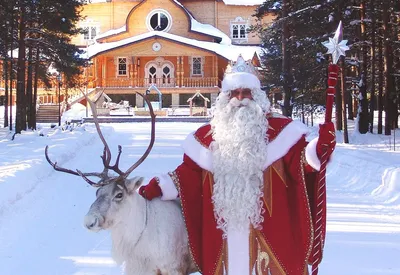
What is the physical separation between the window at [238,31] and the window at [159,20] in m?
8.55

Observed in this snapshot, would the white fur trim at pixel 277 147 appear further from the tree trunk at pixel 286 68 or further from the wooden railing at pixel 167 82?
the wooden railing at pixel 167 82

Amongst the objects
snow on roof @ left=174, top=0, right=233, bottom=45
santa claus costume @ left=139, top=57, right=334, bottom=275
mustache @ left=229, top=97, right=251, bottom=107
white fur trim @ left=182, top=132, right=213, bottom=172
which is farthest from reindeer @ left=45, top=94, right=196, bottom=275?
snow on roof @ left=174, top=0, right=233, bottom=45

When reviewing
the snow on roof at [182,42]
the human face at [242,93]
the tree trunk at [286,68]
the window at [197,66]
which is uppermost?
the snow on roof at [182,42]

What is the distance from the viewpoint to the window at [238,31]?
58.1m

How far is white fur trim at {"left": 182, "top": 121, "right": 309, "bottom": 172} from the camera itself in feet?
13.9

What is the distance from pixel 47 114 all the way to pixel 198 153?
40544 mm

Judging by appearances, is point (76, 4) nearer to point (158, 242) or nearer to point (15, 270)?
point (15, 270)

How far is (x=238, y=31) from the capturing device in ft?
191

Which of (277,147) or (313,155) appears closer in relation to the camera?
(313,155)

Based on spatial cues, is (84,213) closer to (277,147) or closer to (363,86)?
(277,147)

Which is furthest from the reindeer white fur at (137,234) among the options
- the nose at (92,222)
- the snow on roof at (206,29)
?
the snow on roof at (206,29)

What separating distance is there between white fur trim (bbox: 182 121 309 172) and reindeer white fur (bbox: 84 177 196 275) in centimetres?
52

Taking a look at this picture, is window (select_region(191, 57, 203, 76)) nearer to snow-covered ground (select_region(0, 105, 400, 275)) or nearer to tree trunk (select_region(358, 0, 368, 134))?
tree trunk (select_region(358, 0, 368, 134))

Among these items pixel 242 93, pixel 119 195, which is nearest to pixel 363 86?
pixel 242 93
